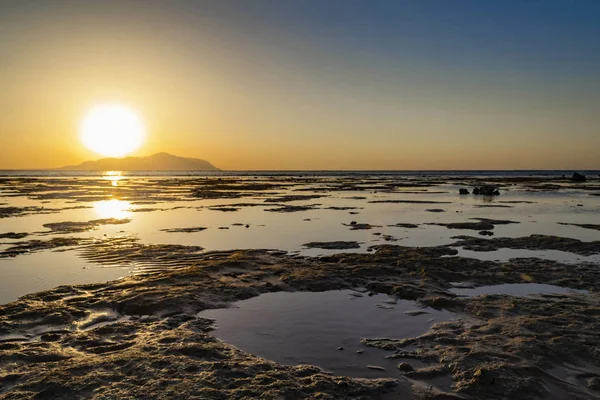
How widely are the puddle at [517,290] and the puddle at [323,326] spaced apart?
213cm

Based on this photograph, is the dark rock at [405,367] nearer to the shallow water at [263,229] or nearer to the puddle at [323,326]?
the puddle at [323,326]

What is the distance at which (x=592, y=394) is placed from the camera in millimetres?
6156

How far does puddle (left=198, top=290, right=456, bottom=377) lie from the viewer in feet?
24.1

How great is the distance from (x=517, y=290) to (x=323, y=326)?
652 cm

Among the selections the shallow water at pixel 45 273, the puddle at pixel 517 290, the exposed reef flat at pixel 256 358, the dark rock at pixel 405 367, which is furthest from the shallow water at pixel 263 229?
the dark rock at pixel 405 367

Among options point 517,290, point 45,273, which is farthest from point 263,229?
point 517,290

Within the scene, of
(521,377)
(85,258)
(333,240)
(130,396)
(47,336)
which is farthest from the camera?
(333,240)

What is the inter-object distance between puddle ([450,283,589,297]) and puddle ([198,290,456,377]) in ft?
7.00

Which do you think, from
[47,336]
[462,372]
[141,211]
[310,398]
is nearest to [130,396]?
[310,398]

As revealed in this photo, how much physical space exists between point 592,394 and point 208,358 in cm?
631

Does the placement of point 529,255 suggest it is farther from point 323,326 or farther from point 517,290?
point 323,326

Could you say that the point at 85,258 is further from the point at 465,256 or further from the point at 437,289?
the point at 465,256

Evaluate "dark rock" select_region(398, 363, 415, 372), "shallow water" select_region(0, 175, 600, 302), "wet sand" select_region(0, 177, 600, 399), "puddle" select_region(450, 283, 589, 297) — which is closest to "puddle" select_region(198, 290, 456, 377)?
"dark rock" select_region(398, 363, 415, 372)

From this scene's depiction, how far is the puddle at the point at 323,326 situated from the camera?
24.1 ft
